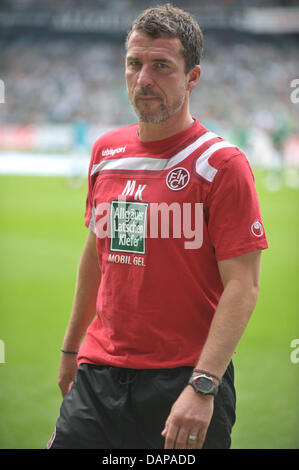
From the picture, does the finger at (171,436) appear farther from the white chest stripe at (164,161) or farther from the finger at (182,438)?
the white chest stripe at (164,161)

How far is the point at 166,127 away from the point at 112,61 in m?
31.6

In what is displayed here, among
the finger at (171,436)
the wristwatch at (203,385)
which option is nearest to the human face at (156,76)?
the wristwatch at (203,385)

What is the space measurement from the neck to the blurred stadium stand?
27602 millimetres

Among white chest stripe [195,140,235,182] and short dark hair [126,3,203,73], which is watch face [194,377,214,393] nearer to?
white chest stripe [195,140,235,182]

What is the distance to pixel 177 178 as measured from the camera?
2010mm

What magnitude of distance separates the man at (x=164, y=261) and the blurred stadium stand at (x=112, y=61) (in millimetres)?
27639

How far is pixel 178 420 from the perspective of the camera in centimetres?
179

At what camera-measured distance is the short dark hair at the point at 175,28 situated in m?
2.02

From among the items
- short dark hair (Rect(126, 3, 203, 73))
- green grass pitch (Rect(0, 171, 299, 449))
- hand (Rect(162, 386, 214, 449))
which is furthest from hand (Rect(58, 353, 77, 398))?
short dark hair (Rect(126, 3, 203, 73))

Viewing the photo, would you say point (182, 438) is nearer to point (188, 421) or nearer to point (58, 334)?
point (188, 421)

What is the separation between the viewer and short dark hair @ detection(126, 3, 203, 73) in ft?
6.63

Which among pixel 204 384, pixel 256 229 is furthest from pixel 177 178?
pixel 204 384

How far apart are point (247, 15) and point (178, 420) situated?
111 ft
